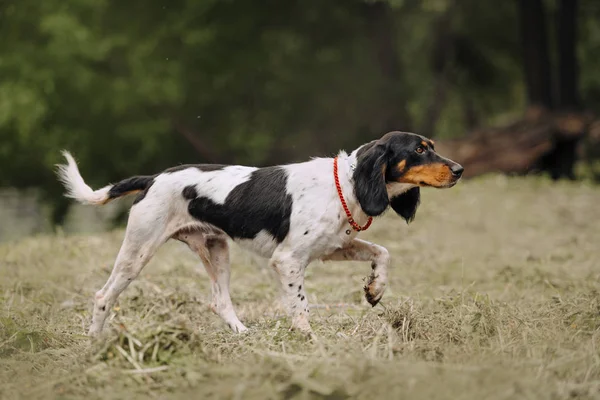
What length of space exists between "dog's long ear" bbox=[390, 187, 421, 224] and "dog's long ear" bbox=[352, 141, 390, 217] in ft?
1.42

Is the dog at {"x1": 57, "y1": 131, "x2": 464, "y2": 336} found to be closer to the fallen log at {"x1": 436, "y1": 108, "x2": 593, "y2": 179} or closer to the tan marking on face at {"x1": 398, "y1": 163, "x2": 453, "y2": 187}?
the tan marking on face at {"x1": 398, "y1": 163, "x2": 453, "y2": 187}

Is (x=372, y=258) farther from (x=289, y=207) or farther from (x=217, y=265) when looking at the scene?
(x=217, y=265)

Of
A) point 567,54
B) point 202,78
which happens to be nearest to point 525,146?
point 567,54

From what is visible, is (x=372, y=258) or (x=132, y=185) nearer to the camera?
(x=372, y=258)

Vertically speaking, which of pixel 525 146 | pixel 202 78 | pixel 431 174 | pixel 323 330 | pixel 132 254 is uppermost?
pixel 431 174

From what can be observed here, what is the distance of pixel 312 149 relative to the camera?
21625mm

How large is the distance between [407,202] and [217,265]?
57.5 inches

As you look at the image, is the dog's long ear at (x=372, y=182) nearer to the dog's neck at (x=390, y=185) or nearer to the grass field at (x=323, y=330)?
the dog's neck at (x=390, y=185)

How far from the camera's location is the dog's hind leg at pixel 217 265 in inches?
243

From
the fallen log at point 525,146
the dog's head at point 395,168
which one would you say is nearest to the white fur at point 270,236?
the dog's head at point 395,168

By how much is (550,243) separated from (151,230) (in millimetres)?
6311

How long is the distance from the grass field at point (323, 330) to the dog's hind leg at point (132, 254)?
236 millimetres

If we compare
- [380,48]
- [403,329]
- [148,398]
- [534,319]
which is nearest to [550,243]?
[534,319]

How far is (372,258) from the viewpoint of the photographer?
5.79 meters
